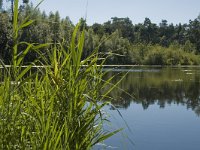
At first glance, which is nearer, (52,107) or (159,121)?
(52,107)

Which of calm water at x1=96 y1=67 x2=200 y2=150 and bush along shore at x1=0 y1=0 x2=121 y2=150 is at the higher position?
bush along shore at x1=0 y1=0 x2=121 y2=150

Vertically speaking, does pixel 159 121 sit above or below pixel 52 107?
below

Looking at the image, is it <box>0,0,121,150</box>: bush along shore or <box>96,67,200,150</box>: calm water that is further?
<box>96,67,200,150</box>: calm water

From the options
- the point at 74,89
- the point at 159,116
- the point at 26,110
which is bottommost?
the point at 159,116

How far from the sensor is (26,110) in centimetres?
262

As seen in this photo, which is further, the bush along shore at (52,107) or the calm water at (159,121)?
the calm water at (159,121)

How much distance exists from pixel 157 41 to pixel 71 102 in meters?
113

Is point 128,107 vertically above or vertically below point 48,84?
below

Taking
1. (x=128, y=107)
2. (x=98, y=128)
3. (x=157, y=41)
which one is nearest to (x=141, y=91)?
(x=128, y=107)

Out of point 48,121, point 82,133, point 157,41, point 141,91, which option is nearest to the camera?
point 48,121

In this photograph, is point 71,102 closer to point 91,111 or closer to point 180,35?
point 91,111

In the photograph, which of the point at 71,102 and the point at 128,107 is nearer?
the point at 71,102

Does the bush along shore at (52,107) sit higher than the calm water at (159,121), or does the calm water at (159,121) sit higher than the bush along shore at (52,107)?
the bush along shore at (52,107)

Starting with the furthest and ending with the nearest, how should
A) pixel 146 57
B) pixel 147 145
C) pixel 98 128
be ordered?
1. pixel 146 57
2. pixel 147 145
3. pixel 98 128
